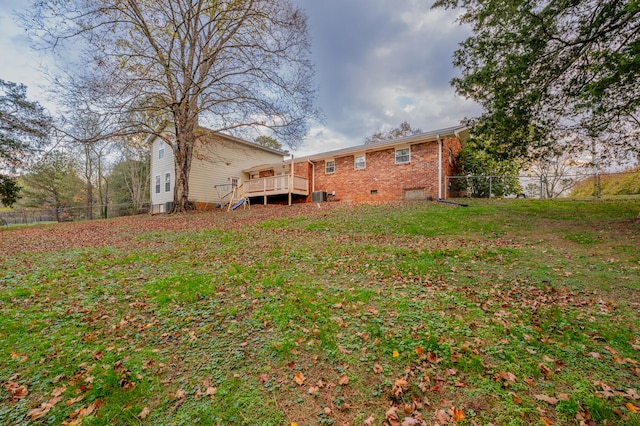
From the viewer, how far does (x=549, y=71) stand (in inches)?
324

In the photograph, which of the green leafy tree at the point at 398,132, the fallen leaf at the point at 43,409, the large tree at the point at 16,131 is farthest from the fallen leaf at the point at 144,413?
the green leafy tree at the point at 398,132

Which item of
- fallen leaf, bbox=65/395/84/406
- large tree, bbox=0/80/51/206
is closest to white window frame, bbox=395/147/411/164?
fallen leaf, bbox=65/395/84/406

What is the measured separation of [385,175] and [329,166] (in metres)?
4.16

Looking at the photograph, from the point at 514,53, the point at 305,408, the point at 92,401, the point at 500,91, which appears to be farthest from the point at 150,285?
the point at 514,53

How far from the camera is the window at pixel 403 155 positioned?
52.2 ft

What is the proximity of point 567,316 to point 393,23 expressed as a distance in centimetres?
1351

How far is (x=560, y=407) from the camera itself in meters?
2.27

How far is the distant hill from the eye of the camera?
49.5 feet

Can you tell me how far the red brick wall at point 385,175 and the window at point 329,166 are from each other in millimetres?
185

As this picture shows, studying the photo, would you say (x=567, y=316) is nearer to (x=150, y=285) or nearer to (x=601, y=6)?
(x=150, y=285)

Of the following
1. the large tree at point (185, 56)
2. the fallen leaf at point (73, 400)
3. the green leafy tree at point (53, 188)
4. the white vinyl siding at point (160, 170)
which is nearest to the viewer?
the fallen leaf at point (73, 400)

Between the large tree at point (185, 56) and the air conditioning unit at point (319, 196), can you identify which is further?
the air conditioning unit at point (319, 196)

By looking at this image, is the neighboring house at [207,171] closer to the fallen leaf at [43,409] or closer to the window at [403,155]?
the window at [403,155]

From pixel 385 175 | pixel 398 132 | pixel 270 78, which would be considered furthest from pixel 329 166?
pixel 398 132
